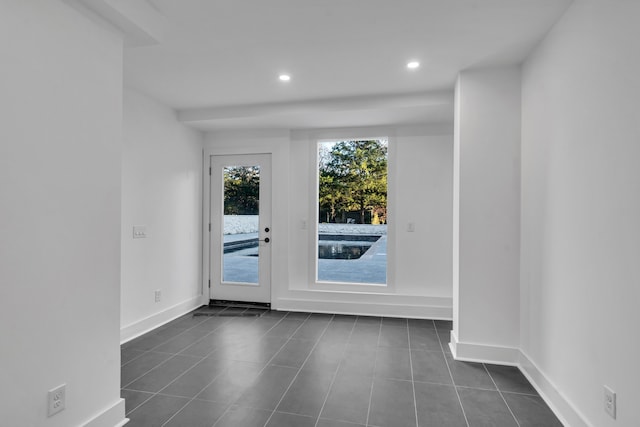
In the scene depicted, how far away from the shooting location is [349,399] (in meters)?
2.34

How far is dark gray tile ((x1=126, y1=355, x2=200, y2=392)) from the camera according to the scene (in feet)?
8.23

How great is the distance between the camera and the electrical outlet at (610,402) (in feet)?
5.41

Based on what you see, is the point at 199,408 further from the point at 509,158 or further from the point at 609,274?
the point at 509,158

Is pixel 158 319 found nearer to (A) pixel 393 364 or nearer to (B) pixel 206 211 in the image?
(B) pixel 206 211

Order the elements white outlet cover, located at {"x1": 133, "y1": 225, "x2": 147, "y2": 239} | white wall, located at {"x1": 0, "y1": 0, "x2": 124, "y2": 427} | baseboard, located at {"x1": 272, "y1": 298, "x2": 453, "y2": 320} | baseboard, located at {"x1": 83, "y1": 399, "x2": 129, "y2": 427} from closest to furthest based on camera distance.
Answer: white wall, located at {"x1": 0, "y1": 0, "x2": 124, "y2": 427}, baseboard, located at {"x1": 83, "y1": 399, "x2": 129, "y2": 427}, white outlet cover, located at {"x1": 133, "y1": 225, "x2": 147, "y2": 239}, baseboard, located at {"x1": 272, "y1": 298, "x2": 453, "y2": 320}

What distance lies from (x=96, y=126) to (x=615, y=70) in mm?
2775

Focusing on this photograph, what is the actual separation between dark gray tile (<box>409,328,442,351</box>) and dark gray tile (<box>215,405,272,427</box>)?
1684mm

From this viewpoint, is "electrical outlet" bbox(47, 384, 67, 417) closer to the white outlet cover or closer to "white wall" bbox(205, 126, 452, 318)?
the white outlet cover

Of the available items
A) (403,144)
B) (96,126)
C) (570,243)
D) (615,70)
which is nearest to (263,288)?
(403,144)

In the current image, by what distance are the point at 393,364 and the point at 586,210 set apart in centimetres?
186

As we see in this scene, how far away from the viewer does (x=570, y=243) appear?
2076mm

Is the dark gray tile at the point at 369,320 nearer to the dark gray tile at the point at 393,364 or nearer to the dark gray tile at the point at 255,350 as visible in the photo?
the dark gray tile at the point at 393,364

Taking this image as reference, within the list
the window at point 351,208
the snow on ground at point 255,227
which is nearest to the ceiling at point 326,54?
the window at point 351,208

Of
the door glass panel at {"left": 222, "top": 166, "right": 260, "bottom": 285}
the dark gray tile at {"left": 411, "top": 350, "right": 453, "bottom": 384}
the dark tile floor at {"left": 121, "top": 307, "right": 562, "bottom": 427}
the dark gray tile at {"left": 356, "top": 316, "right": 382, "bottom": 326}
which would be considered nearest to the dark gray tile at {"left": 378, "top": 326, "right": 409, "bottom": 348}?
the dark tile floor at {"left": 121, "top": 307, "right": 562, "bottom": 427}
